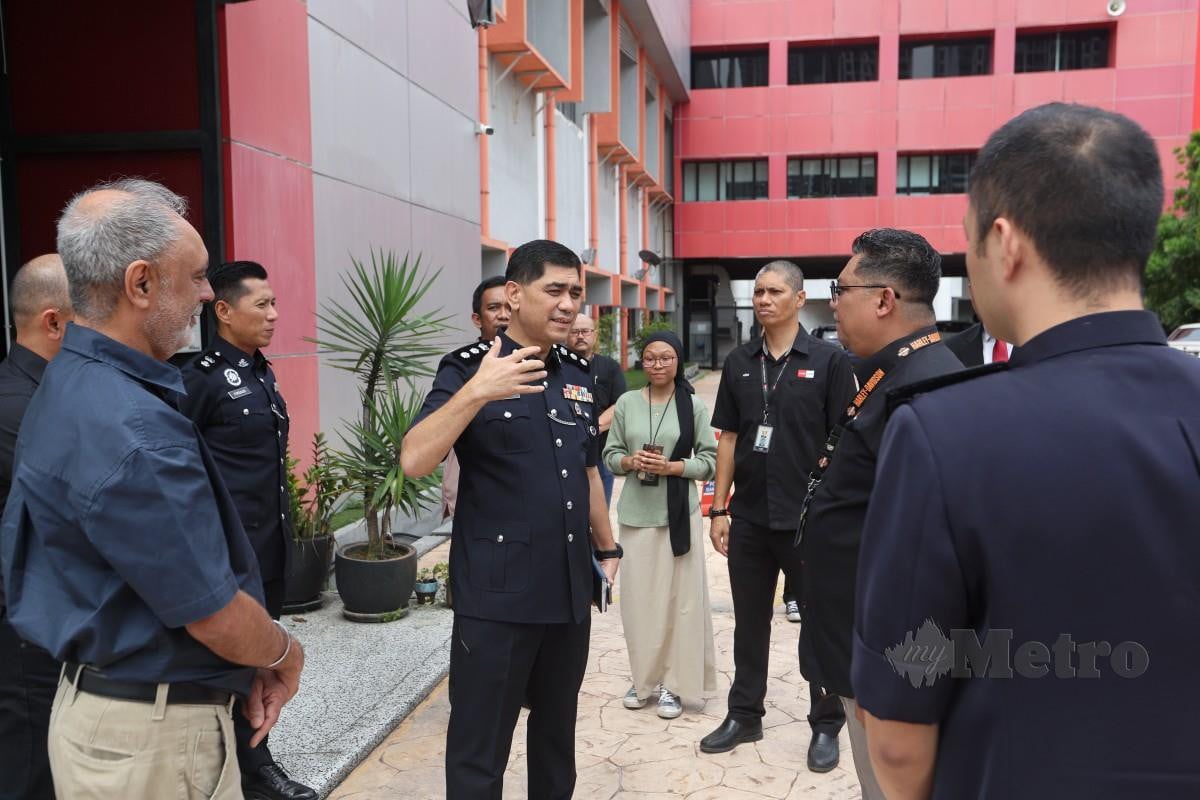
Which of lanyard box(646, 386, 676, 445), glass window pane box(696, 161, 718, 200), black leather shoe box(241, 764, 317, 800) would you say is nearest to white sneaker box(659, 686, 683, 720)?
lanyard box(646, 386, 676, 445)

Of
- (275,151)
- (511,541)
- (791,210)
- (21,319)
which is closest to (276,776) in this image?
(511,541)

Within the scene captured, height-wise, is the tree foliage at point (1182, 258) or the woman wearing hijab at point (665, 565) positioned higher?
the tree foliage at point (1182, 258)

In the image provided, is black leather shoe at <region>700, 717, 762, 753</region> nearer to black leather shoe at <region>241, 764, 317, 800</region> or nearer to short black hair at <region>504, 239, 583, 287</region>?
black leather shoe at <region>241, 764, 317, 800</region>

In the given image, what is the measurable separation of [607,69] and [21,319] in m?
18.9

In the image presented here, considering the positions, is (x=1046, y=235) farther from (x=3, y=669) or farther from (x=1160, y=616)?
(x=3, y=669)

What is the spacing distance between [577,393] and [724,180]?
29.8m

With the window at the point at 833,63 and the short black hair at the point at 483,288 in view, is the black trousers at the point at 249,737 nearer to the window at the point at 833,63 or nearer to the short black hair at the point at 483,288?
the short black hair at the point at 483,288

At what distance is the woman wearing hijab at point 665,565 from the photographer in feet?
14.2

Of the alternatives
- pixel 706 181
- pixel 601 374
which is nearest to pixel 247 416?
pixel 601 374

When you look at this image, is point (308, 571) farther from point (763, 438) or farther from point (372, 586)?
point (763, 438)

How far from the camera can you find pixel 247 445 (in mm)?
3590

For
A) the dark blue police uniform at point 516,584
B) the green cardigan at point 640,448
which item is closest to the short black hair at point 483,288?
the green cardigan at point 640,448

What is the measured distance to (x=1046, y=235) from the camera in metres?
1.19

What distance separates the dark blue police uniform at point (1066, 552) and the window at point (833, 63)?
31.7m
